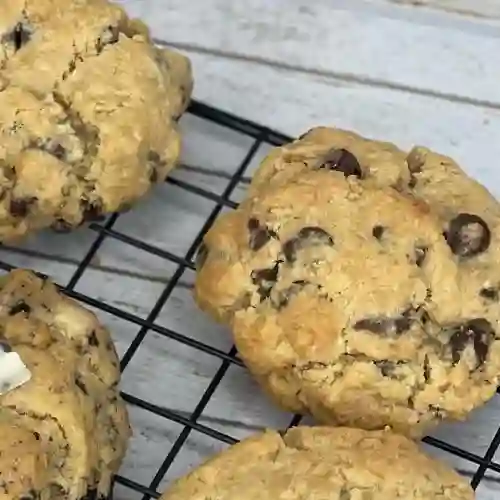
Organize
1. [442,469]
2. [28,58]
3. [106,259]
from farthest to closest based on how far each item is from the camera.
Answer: [106,259] < [28,58] < [442,469]

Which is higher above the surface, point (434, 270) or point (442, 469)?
point (434, 270)

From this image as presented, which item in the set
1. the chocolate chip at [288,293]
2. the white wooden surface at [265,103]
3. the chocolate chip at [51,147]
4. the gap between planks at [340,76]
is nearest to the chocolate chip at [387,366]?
the chocolate chip at [288,293]

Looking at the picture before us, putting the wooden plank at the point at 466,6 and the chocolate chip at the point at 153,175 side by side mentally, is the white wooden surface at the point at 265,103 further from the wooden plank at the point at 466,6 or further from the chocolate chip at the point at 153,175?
the chocolate chip at the point at 153,175

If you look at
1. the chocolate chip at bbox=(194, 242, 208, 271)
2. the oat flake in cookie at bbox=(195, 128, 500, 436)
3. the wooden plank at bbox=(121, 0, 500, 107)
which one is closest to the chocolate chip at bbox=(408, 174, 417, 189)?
the oat flake in cookie at bbox=(195, 128, 500, 436)

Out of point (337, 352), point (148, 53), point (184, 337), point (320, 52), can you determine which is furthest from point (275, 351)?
point (320, 52)

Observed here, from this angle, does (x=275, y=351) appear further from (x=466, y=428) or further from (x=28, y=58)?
(x=28, y=58)

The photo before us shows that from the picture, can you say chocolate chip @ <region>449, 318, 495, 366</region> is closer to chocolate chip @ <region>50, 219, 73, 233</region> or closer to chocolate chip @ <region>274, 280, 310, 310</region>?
chocolate chip @ <region>274, 280, 310, 310</region>
